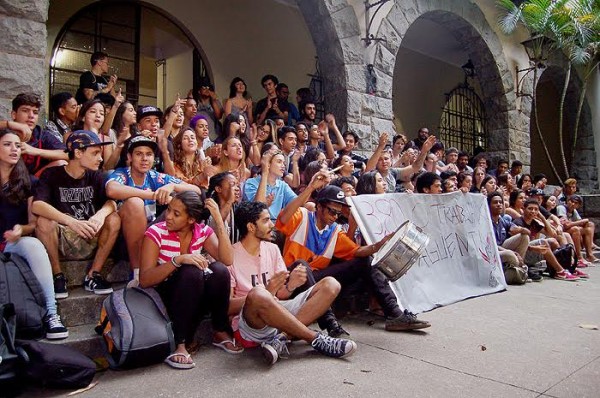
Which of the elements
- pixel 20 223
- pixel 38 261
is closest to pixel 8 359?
pixel 38 261

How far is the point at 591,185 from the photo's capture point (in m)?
13.1

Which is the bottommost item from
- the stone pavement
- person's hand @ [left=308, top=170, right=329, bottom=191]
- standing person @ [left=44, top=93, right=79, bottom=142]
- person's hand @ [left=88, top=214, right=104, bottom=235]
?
the stone pavement

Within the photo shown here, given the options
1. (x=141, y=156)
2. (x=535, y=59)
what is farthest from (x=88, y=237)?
(x=535, y=59)

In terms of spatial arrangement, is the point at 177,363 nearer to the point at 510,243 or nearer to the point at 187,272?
the point at 187,272

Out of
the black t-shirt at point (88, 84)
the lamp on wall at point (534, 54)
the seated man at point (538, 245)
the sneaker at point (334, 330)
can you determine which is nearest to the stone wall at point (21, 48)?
the black t-shirt at point (88, 84)

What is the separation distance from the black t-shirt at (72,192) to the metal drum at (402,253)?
85.6 inches

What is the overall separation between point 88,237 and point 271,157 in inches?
77.4

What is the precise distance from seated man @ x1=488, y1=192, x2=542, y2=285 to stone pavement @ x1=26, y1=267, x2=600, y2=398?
5.56ft

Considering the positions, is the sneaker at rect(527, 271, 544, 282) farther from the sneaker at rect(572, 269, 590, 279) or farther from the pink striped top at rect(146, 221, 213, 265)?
the pink striped top at rect(146, 221, 213, 265)

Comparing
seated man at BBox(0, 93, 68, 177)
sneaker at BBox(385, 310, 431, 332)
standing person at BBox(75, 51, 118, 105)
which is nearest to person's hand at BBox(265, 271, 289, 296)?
sneaker at BBox(385, 310, 431, 332)

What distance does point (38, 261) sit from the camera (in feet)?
9.34

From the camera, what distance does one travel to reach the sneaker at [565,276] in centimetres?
624

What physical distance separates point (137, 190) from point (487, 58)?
9417mm

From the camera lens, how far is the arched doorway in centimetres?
768
